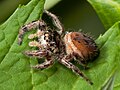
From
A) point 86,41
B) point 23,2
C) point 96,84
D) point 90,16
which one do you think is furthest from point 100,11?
point 90,16

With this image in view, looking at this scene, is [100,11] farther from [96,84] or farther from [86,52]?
[96,84]

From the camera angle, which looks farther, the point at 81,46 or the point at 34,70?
the point at 81,46

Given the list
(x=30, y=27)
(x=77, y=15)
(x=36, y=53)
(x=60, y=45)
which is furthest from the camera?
(x=77, y=15)

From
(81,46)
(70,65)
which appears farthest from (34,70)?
(81,46)

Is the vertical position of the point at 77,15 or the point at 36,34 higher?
the point at 36,34

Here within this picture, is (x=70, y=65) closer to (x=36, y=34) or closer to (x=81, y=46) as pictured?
(x=81, y=46)

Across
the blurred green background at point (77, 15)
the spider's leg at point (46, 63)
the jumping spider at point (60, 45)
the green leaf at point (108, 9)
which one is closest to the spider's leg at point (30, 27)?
the jumping spider at point (60, 45)

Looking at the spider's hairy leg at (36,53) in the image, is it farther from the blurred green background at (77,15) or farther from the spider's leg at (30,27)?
the blurred green background at (77,15)
